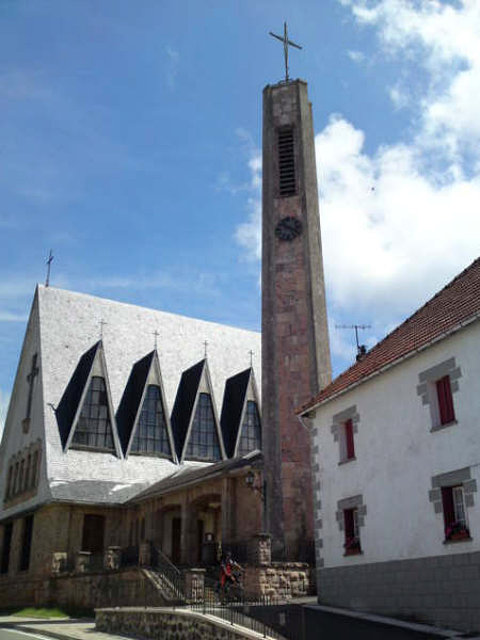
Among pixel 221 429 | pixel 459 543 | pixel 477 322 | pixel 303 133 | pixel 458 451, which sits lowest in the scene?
pixel 459 543

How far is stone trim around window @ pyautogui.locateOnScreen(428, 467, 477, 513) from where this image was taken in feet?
43.1

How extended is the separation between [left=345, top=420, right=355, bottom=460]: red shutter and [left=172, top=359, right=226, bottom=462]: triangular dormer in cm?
1945

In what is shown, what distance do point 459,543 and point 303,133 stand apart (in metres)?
18.3

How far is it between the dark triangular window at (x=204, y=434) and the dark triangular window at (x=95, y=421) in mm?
4566

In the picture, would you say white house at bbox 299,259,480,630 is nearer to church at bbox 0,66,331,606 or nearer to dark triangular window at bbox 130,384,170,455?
church at bbox 0,66,331,606

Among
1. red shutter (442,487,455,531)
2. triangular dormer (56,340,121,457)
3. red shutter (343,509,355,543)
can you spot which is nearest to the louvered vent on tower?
red shutter (343,509,355,543)

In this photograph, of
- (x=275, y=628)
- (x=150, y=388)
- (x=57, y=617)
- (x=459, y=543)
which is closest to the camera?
(x=459, y=543)

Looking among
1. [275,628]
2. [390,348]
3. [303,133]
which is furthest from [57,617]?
[303,133]

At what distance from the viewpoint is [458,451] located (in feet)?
45.0

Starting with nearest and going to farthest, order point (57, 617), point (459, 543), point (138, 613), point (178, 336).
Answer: point (459, 543) < point (138, 613) < point (57, 617) < point (178, 336)

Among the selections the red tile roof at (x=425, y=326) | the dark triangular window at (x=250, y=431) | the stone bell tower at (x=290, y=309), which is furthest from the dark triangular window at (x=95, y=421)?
the red tile roof at (x=425, y=326)

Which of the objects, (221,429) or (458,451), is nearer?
(458,451)

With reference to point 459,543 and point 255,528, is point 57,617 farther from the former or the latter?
point 459,543

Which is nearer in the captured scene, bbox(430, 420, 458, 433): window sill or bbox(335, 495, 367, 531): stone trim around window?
bbox(430, 420, 458, 433): window sill
